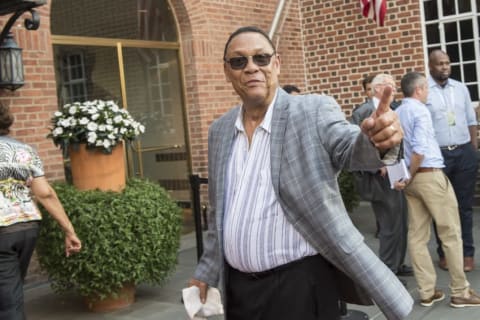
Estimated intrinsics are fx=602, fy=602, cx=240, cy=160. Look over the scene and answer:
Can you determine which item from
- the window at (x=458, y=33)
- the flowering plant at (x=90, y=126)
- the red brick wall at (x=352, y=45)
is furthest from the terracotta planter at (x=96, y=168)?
the window at (x=458, y=33)

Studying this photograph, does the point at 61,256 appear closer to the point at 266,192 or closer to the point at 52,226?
the point at 52,226

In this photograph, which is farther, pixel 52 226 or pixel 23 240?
pixel 52 226

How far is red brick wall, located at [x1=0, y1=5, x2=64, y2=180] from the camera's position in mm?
6414

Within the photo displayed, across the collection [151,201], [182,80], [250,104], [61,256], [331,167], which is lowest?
[61,256]

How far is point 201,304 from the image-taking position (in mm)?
2869

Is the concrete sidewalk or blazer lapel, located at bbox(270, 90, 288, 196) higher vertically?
blazer lapel, located at bbox(270, 90, 288, 196)

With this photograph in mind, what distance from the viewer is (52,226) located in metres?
5.14

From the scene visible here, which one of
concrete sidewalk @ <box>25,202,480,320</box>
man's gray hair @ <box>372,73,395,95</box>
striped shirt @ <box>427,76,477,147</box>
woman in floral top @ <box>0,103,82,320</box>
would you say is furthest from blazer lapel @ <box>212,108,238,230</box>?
striped shirt @ <box>427,76,477,147</box>

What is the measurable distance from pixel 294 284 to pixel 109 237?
294 cm

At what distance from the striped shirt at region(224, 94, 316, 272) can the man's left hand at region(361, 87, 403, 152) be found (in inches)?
23.3

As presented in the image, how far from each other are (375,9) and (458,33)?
5.19ft

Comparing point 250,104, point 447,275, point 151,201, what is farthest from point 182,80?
point 250,104

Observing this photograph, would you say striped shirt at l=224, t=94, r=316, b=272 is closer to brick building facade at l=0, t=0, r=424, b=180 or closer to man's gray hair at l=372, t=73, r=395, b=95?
man's gray hair at l=372, t=73, r=395, b=95

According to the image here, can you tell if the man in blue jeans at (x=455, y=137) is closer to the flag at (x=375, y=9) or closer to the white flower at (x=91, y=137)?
the white flower at (x=91, y=137)
